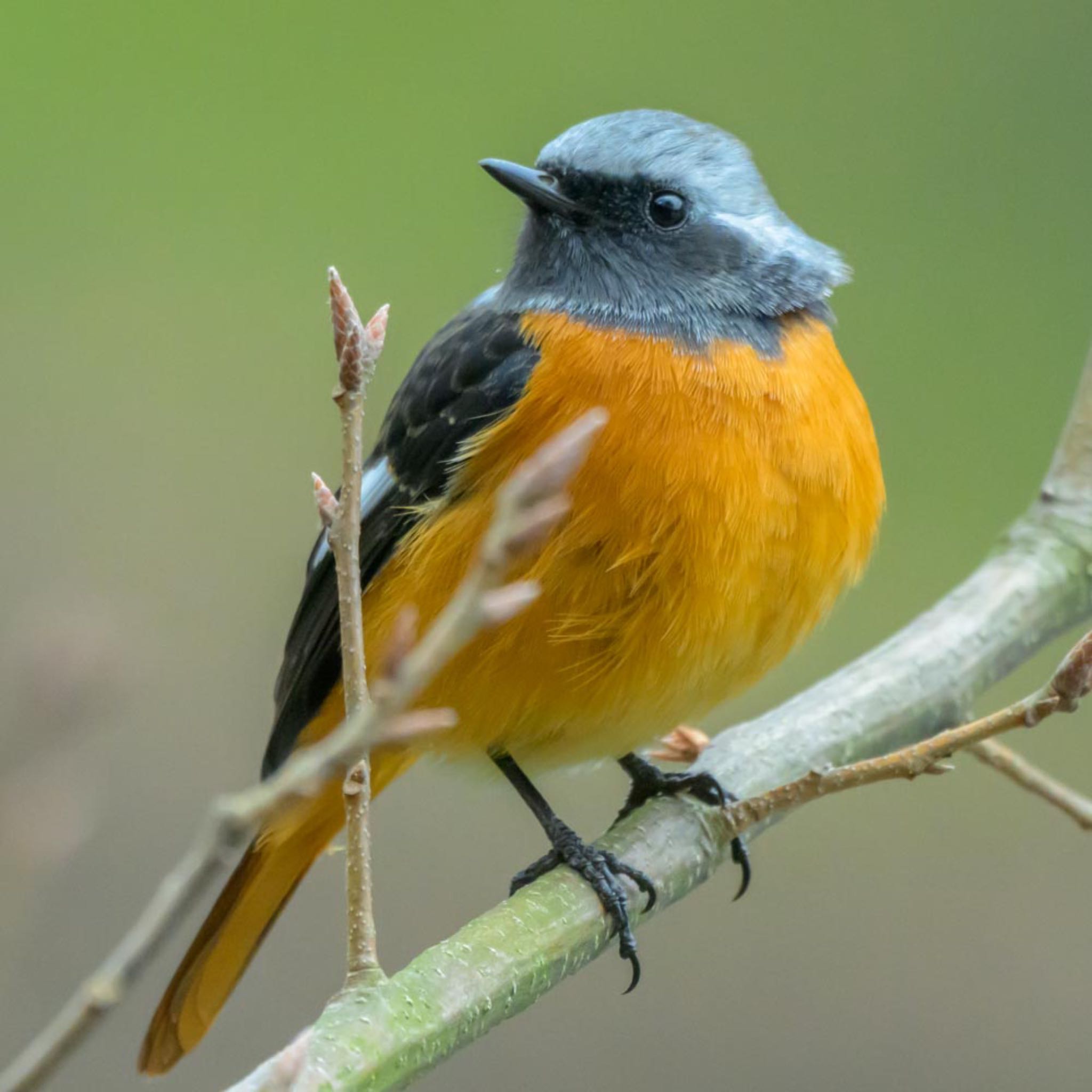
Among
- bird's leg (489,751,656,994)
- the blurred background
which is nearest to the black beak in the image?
bird's leg (489,751,656,994)

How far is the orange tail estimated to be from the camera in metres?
3.20

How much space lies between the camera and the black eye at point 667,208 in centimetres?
320

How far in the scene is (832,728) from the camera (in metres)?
3.16

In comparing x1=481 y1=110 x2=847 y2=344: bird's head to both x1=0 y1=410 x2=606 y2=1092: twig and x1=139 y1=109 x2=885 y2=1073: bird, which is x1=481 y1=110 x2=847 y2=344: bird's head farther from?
x1=0 y1=410 x2=606 y2=1092: twig

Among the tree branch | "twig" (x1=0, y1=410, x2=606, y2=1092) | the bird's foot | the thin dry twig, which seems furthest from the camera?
the bird's foot

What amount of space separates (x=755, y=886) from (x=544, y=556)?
2.92 meters

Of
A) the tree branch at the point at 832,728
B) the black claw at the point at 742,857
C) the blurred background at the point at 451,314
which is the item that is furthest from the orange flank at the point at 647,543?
the blurred background at the point at 451,314

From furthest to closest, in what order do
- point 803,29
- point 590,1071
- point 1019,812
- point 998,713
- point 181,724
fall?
point 803,29 → point 1019,812 → point 181,724 → point 590,1071 → point 998,713

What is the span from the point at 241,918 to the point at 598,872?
1.05 m

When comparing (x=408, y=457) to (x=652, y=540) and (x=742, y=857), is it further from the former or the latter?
(x=742, y=857)

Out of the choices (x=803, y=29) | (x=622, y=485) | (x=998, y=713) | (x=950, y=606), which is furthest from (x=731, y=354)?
(x=803, y=29)

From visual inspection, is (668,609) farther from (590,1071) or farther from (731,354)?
(590,1071)

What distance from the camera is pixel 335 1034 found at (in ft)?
6.30

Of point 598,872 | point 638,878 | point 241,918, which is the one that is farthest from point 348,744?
point 241,918
